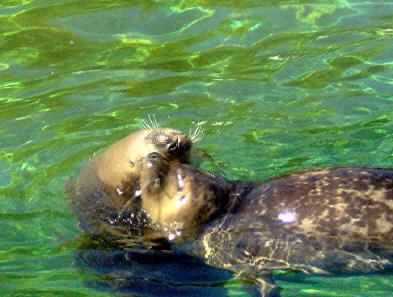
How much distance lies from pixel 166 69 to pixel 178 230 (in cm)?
368

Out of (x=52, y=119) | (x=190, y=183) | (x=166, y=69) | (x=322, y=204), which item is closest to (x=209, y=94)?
(x=166, y=69)

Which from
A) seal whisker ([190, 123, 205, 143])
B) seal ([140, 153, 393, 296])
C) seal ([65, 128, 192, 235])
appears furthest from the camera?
seal whisker ([190, 123, 205, 143])

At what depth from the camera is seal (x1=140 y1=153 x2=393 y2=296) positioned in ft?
16.4

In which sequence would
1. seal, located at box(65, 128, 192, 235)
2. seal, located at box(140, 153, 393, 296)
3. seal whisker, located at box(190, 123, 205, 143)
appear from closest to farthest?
seal, located at box(140, 153, 393, 296), seal, located at box(65, 128, 192, 235), seal whisker, located at box(190, 123, 205, 143)

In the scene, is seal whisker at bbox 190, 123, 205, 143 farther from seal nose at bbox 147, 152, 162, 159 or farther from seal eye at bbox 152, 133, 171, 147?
seal nose at bbox 147, 152, 162, 159

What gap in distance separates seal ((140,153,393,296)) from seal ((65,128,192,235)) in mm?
214

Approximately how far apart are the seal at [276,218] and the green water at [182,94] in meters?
0.18

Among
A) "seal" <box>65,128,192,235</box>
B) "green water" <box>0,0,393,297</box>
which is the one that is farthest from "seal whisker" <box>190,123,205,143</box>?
"green water" <box>0,0,393,297</box>

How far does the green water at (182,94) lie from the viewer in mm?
5969

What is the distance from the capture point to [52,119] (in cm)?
777

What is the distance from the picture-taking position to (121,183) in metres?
6.03

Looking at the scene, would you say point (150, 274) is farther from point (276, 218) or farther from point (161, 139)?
point (161, 139)

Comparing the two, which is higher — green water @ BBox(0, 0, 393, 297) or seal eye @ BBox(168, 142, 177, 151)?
seal eye @ BBox(168, 142, 177, 151)

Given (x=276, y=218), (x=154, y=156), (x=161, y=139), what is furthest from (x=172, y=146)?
(x=276, y=218)
